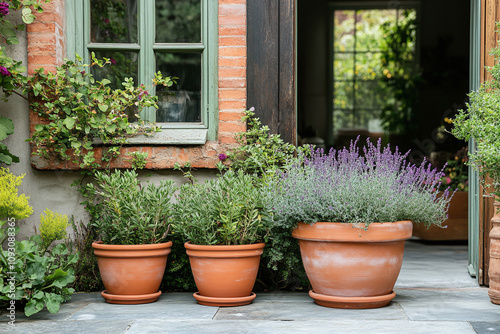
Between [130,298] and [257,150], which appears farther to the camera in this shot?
[257,150]

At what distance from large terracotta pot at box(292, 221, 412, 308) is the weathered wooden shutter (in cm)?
96

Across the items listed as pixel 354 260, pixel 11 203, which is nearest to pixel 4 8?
pixel 11 203

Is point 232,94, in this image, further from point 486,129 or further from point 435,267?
point 435,267

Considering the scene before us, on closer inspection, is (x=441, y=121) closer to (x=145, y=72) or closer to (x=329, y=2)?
(x=329, y=2)

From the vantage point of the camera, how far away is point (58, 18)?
12.8ft

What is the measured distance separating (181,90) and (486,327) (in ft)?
8.28

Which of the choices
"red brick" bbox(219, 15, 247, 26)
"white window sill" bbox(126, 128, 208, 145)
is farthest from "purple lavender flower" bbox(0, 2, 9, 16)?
"red brick" bbox(219, 15, 247, 26)

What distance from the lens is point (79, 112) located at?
12.6ft

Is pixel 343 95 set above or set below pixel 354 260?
above

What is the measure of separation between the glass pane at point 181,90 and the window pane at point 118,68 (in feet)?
0.60

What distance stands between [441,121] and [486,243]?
Answer: 5.07 meters

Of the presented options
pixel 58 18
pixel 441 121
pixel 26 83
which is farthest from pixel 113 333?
pixel 441 121

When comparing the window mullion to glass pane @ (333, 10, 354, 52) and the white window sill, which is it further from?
glass pane @ (333, 10, 354, 52)

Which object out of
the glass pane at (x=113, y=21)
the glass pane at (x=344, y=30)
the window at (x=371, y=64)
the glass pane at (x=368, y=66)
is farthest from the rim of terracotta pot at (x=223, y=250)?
the glass pane at (x=344, y=30)
